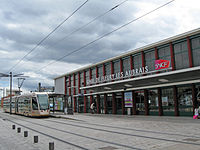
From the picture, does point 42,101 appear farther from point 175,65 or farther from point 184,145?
point 184,145

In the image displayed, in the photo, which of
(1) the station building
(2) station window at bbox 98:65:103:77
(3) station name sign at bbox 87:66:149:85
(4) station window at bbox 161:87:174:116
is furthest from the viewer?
(2) station window at bbox 98:65:103:77

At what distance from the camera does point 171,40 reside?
25.2 m

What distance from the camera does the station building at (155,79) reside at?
22859 millimetres

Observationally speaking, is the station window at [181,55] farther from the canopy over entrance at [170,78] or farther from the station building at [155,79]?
the canopy over entrance at [170,78]

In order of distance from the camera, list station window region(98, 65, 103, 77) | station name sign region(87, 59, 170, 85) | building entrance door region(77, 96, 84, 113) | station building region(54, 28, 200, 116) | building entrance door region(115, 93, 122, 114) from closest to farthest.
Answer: station building region(54, 28, 200, 116) → station name sign region(87, 59, 170, 85) → building entrance door region(115, 93, 122, 114) → station window region(98, 65, 103, 77) → building entrance door region(77, 96, 84, 113)

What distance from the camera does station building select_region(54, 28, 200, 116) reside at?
900 inches

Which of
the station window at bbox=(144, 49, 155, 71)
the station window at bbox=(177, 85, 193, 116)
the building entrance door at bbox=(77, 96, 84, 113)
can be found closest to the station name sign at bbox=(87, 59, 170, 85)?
the station window at bbox=(144, 49, 155, 71)

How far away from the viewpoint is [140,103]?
1168 inches

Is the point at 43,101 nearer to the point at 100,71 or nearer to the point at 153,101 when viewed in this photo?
the point at 100,71

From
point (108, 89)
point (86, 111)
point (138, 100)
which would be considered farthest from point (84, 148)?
point (86, 111)

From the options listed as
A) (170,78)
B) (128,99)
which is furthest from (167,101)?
(128,99)

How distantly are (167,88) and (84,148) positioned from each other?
18.4 meters

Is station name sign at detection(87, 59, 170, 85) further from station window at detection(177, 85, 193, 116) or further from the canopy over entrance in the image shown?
station window at detection(177, 85, 193, 116)

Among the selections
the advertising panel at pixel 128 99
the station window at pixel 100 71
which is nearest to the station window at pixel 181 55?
the advertising panel at pixel 128 99
